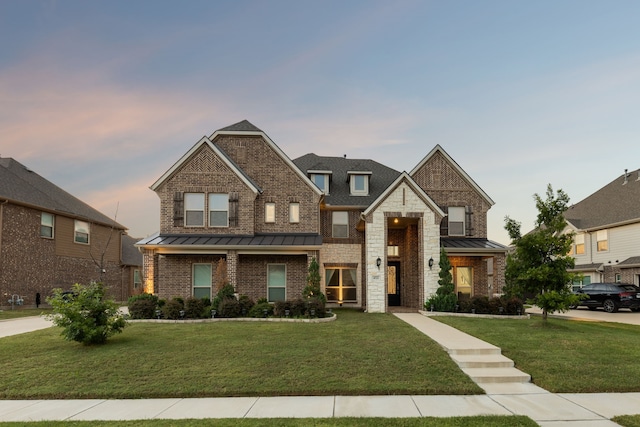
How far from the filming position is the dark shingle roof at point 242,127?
2127 centimetres

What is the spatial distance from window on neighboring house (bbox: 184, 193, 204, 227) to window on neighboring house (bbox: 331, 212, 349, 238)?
24.1ft

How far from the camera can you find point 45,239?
25.0 m

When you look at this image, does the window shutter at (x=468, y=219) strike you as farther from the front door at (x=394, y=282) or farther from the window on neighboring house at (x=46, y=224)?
the window on neighboring house at (x=46, y=224)

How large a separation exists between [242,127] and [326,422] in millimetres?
18283

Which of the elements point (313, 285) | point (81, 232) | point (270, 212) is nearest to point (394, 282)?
point (313, 285)

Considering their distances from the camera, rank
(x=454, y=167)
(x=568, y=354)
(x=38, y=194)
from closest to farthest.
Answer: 1. (x=568, y=354)
2. (x=454, y=167)
3. (x=38, y=194)

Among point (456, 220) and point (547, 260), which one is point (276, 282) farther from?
point (547, 260)

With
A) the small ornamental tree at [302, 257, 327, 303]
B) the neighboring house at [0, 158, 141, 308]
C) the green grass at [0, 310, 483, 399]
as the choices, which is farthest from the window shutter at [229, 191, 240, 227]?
the neighboring house at [0, 158, 141, 308]

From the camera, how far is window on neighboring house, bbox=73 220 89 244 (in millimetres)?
27906

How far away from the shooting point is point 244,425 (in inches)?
221

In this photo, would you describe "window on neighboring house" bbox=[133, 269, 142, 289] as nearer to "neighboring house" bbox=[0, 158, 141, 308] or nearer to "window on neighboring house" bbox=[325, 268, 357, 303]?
"neighboring house" bbox=[0, 158, 141, 308]

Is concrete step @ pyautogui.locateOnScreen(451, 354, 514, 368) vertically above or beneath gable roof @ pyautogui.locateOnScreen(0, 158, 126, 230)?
beneath

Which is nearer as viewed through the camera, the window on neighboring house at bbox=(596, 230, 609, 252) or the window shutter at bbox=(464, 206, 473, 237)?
the window shutter at bbox=(464, 206, 473, 237)

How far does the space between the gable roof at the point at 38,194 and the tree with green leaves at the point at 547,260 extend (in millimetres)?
26509
